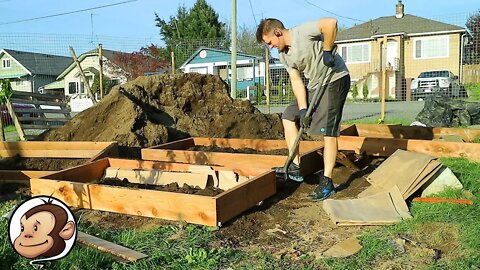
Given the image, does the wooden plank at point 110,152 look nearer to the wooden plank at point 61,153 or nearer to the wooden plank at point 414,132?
the wooden plank at point 61,153

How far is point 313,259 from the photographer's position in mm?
2820

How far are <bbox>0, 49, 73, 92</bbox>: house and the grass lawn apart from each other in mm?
35949

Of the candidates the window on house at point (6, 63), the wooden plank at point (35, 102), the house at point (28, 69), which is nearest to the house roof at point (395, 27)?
the house at point (28, 69)

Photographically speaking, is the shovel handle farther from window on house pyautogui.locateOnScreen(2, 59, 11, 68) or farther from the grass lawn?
window on house pyautogui.locateOnScreen(2, 59, 11, 68)

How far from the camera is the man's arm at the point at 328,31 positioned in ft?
12.6

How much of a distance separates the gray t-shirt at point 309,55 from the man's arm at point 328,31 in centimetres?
8

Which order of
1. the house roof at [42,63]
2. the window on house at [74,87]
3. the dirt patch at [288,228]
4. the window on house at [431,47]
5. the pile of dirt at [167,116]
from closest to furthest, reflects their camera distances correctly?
the dirt patch at [288,228]
the pile of dirt at [167,116]
the window on house at [431,47]
the house roof at [42,63]
the window on house at [74,87]

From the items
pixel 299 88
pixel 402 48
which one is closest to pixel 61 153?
pixel 299 88

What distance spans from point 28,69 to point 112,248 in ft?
134

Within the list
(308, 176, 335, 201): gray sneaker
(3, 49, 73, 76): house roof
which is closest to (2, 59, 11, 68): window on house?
(3, 49, 73, 76): house roof

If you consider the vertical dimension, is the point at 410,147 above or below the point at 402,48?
below

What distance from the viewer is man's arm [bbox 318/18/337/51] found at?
384 cm

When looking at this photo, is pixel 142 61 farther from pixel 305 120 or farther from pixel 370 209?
pixel 370 209

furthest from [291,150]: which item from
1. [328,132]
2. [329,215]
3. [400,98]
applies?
[400,98]
